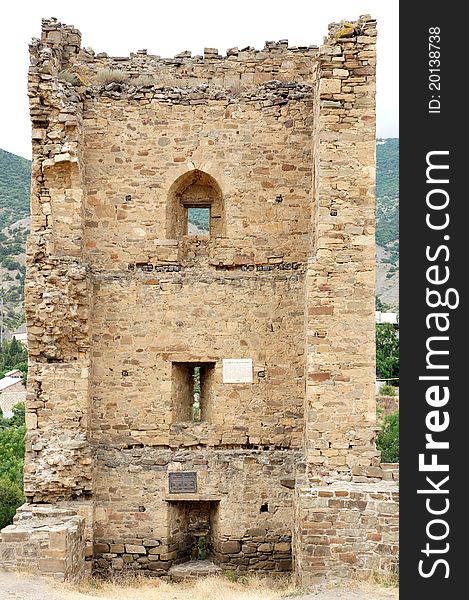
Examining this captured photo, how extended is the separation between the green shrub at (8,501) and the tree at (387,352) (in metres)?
16.0

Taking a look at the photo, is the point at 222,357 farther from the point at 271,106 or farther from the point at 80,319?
the point at 271,106

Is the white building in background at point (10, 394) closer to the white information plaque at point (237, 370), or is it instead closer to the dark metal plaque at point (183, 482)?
the dark metal plaque at point (183, 482)

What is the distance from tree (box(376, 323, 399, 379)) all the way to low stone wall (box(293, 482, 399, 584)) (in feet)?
65.3

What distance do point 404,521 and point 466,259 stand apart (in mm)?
2544

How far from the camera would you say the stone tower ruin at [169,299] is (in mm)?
12664

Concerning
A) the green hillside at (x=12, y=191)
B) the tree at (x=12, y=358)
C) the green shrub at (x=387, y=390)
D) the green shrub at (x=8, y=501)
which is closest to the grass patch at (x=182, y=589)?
the green shrub at (x=8, y=501)

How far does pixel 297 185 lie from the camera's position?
13141 millimetres

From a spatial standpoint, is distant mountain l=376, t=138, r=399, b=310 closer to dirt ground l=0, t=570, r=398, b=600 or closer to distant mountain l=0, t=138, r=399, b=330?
distant mountain l=0, t=138, r=399, b=330

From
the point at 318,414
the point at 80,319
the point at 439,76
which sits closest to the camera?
the point at 439,76

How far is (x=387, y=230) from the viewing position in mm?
50656

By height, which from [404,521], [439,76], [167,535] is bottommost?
[167,535]

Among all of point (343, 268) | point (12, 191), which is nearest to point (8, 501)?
point (343, 268)

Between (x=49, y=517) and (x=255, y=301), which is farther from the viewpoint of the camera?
(x=255, y=301)

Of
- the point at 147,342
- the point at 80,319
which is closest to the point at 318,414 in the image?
the point at 147,342
